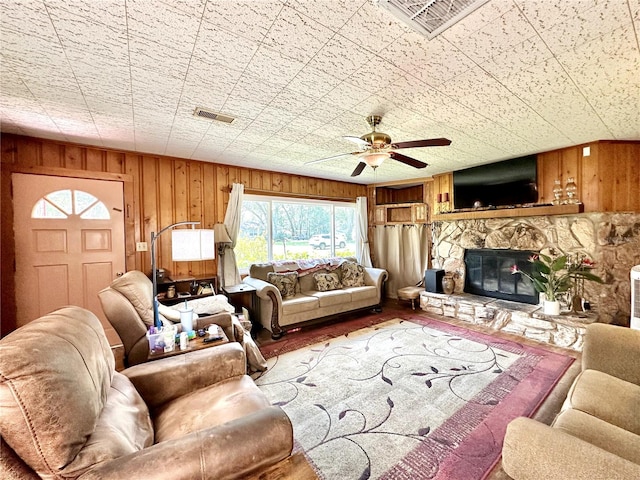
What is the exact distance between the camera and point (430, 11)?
134 centimetres

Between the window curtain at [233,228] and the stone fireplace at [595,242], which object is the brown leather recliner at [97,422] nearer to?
the window curtain at [233,228]

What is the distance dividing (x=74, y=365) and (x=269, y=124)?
7.84ft

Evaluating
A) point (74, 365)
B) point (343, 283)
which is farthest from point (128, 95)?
point (343, 283)

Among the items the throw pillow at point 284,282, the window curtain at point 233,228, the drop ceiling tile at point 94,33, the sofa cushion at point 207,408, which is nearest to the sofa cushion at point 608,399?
the sofa cushion at point 207,408

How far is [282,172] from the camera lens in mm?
4875

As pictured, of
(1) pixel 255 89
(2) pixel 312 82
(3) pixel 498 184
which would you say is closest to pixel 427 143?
(2) pixel 312 82

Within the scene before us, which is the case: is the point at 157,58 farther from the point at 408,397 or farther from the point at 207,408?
the point at 408,397

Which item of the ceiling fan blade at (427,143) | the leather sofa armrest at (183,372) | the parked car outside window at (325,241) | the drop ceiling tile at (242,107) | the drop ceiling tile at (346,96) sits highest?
the drop ceiling tile at (242,107)

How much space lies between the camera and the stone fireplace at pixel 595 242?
10.7 feet

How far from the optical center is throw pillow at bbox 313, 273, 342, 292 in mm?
4547

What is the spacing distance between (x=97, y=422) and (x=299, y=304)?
9.42 feet

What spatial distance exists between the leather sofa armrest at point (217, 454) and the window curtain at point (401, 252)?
188 inches

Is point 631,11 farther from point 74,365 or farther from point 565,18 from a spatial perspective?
point 74,365

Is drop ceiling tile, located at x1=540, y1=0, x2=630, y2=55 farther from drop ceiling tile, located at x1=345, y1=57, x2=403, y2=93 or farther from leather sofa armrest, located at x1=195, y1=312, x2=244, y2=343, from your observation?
leather sofa armrest, located at x1=195, y1=312, x2=244, y2=343
